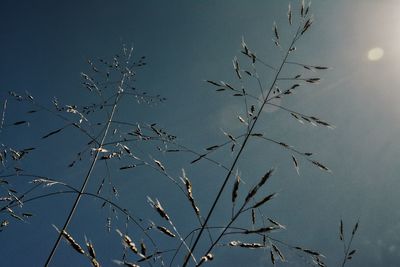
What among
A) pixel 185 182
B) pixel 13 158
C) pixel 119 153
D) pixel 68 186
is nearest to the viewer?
pixel 185 182

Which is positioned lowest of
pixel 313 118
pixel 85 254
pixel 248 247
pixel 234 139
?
pixel 85 254

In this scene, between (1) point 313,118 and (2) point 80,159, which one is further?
(2) point 80,159

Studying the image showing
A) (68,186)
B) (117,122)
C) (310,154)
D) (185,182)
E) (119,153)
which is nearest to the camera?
(185,182)

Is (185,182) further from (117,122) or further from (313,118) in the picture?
(117,122)

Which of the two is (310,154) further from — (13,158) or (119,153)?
(13,158)

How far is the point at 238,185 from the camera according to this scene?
1.60 m

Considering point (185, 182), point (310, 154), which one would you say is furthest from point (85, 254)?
point (310, 154)

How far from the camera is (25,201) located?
2082mm

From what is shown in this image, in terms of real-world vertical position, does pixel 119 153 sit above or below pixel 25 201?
above

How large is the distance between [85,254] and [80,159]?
5.28 feet

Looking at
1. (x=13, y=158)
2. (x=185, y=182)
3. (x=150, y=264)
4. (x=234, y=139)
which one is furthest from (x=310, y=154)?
(x=13, y=158)

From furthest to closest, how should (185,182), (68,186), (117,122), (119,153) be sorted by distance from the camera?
(117,122) < (119,153) < (68,186) < (185,182)

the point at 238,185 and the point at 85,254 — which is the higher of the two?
the point at 238,185

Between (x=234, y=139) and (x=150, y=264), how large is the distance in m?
0.82
